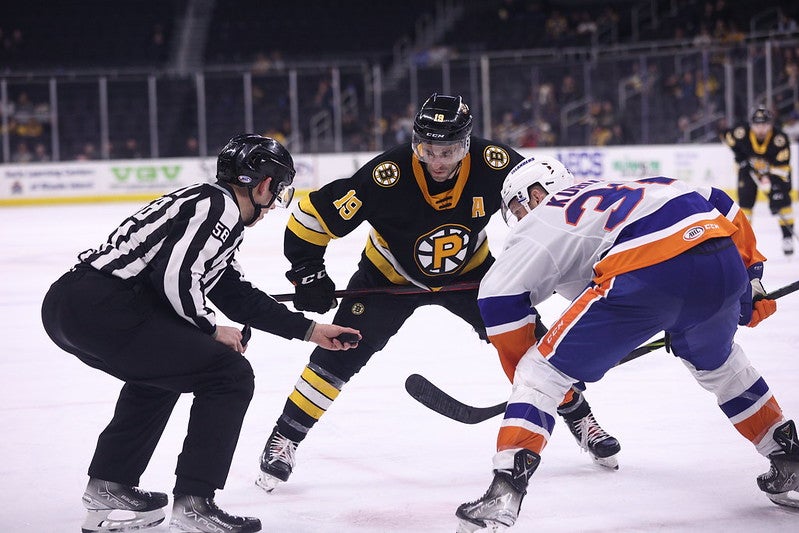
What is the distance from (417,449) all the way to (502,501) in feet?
3.58

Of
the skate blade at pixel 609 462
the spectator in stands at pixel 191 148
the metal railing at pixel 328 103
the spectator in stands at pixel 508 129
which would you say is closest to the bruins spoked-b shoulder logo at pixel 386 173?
the skate blade at pixel 609 462

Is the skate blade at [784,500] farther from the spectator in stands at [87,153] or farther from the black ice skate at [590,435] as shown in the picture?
the spectator in stands at [87,153]

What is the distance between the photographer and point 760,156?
30.4 feet

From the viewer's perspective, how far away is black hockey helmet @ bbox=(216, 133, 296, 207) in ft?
8.91

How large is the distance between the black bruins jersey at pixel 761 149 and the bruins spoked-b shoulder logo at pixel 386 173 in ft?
21.5

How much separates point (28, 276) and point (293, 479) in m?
5.42

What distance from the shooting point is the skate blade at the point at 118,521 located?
9.07 feet

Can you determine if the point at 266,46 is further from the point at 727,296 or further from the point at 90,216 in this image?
the point at 727,296

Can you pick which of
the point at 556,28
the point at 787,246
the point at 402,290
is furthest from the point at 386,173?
the point at 556,28

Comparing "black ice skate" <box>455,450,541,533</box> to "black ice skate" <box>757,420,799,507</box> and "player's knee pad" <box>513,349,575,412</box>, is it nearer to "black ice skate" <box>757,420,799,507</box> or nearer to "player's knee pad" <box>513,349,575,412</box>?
"player's knee pad" <box>513,349,575,412</box>

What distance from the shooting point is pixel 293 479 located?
3262 mm

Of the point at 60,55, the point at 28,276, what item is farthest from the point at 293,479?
the point at 60,55

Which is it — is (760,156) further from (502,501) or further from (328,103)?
(328,103)

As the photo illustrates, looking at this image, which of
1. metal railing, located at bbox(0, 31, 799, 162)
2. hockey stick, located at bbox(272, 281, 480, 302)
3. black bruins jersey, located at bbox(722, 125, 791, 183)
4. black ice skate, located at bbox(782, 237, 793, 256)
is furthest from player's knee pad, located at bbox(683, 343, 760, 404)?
metal railing, located at bbox(0, 31, 799, 162)
